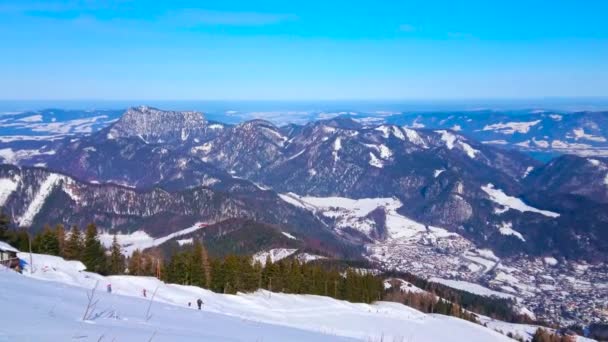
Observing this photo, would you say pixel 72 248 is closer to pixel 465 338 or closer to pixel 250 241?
pixel 465 338

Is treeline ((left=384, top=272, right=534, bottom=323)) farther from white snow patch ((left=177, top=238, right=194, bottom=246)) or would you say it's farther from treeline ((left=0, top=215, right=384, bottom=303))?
white snow patch ((left=177, top=238, right=194, bottom=246))

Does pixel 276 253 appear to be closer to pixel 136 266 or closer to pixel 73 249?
pixel 136 266

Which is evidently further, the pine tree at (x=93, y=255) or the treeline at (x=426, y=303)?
the treeline at (x=426, y=303)

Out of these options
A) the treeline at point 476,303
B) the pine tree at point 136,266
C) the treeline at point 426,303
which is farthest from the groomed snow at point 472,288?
the pine tree at point 136,266

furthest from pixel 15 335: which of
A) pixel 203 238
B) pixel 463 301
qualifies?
pixel 203 238

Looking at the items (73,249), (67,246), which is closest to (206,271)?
(73,249)

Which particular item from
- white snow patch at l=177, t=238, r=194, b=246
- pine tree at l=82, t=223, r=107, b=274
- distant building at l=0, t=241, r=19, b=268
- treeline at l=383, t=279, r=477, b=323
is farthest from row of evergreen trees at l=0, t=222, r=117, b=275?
white snow patch at l=177, t=238, r=194, b=246

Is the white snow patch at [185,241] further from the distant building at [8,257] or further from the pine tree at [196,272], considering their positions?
the distant building at [8,257]

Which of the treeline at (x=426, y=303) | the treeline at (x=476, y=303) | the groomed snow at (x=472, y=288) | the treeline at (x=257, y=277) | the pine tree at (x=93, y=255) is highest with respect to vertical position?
the pine tree at (x=93, y=255)
